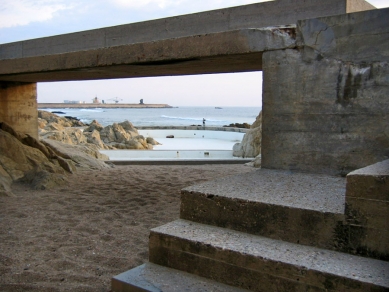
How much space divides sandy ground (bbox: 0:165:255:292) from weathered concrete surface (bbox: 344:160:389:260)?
2136 mm

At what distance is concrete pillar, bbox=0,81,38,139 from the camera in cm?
918

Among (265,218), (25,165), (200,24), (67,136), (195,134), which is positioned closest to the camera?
(265,218)

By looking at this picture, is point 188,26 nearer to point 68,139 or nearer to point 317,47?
point 317,47

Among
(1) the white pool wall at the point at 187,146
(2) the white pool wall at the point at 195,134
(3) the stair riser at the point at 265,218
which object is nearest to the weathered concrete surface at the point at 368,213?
(3) the stair riser at the point at 265,218

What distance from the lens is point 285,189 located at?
3.54m

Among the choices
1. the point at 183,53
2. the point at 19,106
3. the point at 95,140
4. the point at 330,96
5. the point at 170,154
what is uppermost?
the point at 183,53

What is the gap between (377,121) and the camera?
403 cm

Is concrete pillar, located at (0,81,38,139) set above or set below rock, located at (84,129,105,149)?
above

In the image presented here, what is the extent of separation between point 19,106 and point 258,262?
8.50 metres

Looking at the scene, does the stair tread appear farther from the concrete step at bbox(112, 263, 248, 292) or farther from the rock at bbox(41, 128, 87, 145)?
the rock at bbox(41, 128, 87, 145)

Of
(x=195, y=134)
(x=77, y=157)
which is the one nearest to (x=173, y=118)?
(x=195, y=134)

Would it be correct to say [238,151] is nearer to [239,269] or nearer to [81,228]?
[81,228]

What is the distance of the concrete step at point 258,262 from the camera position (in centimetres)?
240

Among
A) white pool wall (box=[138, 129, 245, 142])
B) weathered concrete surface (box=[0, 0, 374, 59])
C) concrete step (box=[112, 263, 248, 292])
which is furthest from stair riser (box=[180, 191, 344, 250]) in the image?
white pool wall (box=[138, 129, 245, 142])
